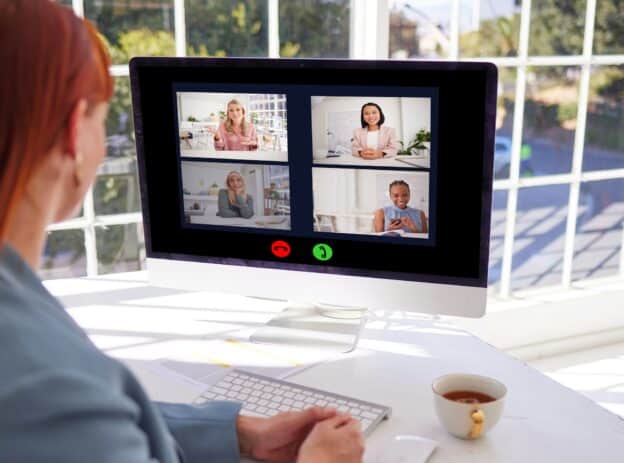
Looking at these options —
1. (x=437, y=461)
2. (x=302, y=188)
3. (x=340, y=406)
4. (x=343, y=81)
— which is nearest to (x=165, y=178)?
(x=302, y=188)

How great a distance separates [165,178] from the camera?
1.48 metres

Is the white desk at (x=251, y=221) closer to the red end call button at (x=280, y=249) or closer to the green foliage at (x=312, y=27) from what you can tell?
the red end call button at (x=280, y=249)

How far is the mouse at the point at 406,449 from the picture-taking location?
1.07 metres

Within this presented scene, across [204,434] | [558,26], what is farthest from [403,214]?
[558,26]

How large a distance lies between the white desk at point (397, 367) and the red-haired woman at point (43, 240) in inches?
18.6

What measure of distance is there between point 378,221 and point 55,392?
30.7 inches

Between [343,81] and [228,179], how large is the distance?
0.28 metres

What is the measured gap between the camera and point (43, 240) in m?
0.80

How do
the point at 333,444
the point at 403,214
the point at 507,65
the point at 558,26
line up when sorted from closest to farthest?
the point at 333,444 < the point at 403,214 < the point at 507,65 < the point at 558,26

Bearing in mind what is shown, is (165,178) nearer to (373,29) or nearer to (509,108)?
(373,29)

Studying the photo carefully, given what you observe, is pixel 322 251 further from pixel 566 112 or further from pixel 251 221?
pixel 566 112

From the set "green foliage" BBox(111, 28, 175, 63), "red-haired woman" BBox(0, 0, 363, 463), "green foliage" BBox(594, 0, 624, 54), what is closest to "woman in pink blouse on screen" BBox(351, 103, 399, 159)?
"red-haired woman" BBox(0, 0, 363, 463)

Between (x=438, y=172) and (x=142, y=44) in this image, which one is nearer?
(x=438, y=172)

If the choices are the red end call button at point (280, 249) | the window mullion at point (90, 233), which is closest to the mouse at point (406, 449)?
the red end call button at point (280, 249)
